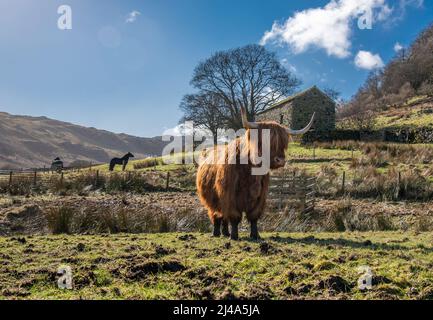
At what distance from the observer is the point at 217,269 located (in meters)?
4.75

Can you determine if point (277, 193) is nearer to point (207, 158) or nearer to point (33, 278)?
point (207, 158)

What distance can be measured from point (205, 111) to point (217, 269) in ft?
120

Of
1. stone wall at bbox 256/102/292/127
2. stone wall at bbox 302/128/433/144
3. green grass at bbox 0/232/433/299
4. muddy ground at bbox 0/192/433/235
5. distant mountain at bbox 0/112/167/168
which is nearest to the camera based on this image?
green grass at bbox 0/232/433/299

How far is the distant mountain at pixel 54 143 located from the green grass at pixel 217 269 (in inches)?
2054

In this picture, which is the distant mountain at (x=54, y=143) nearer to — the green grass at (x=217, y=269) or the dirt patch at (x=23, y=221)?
the dirt patch at (x=23, y=221)

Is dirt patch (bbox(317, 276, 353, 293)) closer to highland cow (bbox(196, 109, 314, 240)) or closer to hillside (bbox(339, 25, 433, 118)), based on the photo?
highland cow (bbox(196, 109, 314, 240))

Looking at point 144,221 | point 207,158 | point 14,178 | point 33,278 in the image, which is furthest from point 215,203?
point 14,178

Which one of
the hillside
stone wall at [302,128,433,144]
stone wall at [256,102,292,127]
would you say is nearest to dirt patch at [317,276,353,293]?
stone wall at [302,128,433,144]

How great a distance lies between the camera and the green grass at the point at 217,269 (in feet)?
13.0

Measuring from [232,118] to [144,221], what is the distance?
31.5 metres

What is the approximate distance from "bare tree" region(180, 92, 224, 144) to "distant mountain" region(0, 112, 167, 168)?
23.6 m

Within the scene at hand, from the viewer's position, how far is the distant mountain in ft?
252

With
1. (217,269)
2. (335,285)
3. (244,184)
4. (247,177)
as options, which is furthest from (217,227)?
(335,285)

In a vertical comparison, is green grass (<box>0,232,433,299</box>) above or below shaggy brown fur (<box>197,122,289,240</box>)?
below
